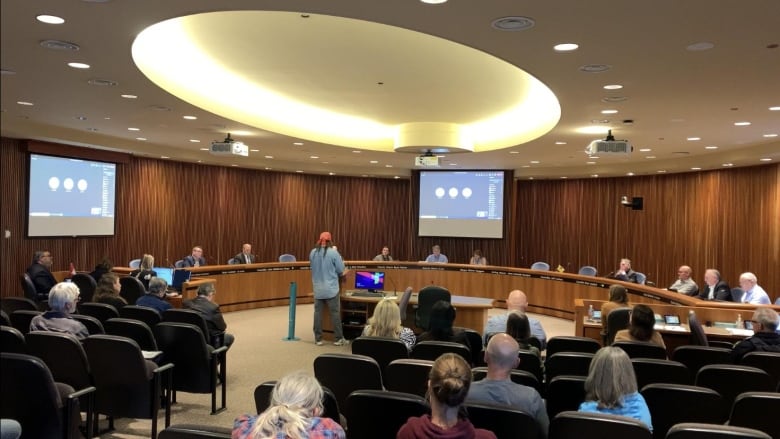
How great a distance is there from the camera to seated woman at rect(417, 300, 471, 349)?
17.1ft

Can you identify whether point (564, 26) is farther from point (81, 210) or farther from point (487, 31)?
point (81, 210)

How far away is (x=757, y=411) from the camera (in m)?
3.49

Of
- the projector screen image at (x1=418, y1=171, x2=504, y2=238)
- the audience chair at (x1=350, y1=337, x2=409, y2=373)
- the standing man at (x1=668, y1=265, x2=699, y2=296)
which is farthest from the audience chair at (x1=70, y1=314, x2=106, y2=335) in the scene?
the projector screen image at (x1=418, y1=171, x2=504, y2=238)

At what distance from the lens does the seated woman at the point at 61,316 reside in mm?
4660

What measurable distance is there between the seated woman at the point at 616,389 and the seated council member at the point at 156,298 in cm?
471

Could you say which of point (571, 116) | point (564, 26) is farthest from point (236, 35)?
point (571, 116)

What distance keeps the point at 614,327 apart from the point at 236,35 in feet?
15.9

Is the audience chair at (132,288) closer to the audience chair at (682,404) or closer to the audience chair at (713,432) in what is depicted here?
the audience chair at (682,404)

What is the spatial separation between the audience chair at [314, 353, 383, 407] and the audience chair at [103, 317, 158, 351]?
162 cm

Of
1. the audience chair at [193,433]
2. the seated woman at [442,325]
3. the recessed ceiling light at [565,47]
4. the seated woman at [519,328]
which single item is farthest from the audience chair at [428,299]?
the audience chair at [193,433]

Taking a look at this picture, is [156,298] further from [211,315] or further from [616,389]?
[616,389]

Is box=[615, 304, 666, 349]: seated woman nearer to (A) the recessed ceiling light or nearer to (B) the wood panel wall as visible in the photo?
(A) the recessed ceiling light

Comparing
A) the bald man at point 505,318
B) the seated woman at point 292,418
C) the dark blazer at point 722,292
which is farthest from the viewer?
the dark blazer at point 722,292

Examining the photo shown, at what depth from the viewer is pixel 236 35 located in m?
6.40
